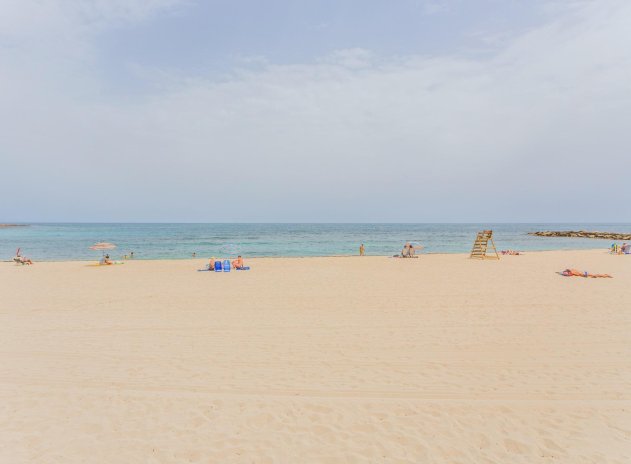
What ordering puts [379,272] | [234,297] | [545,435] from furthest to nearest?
[379,272] < [234,297] < [545,435]

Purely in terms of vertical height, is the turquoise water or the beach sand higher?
the beach sand

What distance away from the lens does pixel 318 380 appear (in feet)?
20.1

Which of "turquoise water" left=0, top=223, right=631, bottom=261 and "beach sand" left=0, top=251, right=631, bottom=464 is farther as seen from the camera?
"turquoise water" left=0, top=223, right=631, bottom=261

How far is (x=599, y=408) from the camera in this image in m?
5.20

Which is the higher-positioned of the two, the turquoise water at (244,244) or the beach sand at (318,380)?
the beach sand at (318,380)

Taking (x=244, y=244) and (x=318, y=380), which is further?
(x=244, y=244)

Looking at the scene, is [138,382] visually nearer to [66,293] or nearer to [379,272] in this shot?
[66,293]

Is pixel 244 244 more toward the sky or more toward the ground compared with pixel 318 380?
more toward the ground

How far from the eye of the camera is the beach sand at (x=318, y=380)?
172 inches

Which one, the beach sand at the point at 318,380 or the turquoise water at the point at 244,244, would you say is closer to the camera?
the beach sand at the point at 318,380

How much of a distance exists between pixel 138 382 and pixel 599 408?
22.3ft

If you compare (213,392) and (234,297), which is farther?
(234,297)

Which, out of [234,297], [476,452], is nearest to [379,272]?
[234,297]

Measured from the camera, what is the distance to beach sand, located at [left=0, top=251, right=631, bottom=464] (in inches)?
172
